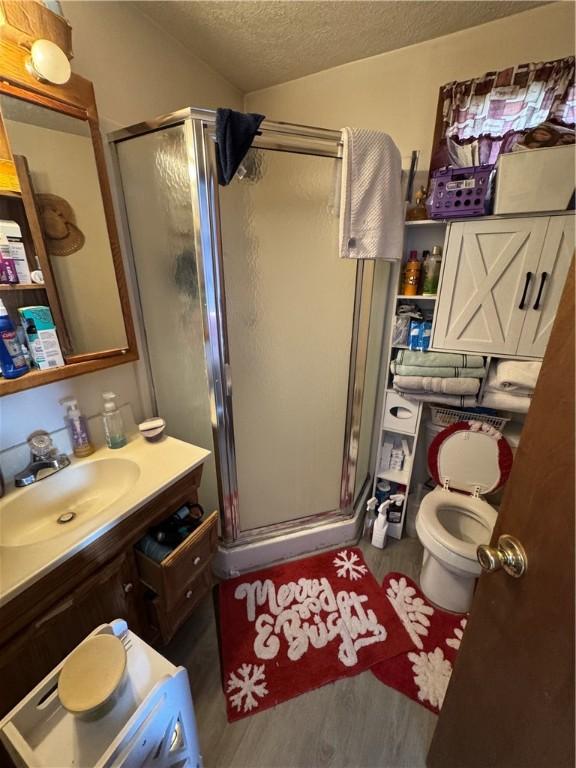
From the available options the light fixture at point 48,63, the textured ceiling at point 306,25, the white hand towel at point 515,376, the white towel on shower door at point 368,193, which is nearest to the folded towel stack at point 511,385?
the white hand towel at point 515,376

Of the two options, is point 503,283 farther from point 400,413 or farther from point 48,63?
point 48,63

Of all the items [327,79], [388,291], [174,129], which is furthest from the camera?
[388,291]

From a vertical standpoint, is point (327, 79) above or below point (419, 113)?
above

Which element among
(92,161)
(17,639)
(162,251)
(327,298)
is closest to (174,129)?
(92,161)

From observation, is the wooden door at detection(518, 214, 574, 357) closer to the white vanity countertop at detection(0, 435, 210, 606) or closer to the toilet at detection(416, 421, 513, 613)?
the toilet at detection(416, 421, 513, 613)

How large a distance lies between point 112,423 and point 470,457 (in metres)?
1.71

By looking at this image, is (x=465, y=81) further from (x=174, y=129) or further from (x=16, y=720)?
(x=16, y=720)

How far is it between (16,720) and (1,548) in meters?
0.37

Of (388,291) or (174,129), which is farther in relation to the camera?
(388,291)

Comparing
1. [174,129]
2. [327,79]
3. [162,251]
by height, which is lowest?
[162,251]

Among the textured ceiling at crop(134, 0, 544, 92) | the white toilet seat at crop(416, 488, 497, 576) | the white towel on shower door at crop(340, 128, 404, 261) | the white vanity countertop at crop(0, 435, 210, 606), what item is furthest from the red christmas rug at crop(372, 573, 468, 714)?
the textured ceiling at crop(134, 0, 544, 92)

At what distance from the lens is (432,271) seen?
1.50 m

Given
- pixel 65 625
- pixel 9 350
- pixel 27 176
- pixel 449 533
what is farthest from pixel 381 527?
pixel 27 176

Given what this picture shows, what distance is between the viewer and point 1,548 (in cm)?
81
